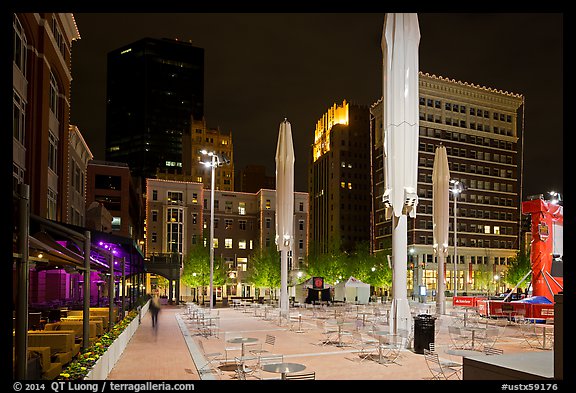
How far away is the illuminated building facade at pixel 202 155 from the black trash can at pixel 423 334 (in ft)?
388

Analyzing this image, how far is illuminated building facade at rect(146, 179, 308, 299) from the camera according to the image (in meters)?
91.5

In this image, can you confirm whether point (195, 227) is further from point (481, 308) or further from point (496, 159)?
point (481, 308)

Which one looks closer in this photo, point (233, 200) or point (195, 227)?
point (195, 227)

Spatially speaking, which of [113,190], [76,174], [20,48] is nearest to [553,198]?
[20,48]

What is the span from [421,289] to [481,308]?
19.5 m

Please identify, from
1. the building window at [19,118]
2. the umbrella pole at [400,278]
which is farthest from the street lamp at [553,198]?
the building window at [19,118]

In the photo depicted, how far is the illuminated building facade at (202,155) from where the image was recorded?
13812 centimetres

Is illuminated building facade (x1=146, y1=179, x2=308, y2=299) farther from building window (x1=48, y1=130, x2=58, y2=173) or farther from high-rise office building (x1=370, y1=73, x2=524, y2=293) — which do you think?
building window (x1=48, y1=130, x2=58, y2=173)

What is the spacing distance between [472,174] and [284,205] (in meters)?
86.9

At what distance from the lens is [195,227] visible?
9356cm

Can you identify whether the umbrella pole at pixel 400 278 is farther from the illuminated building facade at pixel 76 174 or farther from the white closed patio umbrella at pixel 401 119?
the illuminated building facade at pixel 76 174

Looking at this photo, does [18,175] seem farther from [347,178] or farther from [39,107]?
[347,178]
